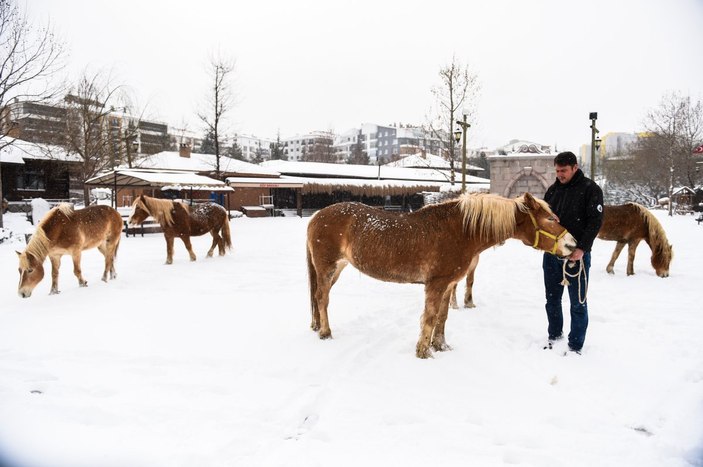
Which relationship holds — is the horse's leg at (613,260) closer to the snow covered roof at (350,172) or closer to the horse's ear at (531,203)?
the horse's ear at (531,203)

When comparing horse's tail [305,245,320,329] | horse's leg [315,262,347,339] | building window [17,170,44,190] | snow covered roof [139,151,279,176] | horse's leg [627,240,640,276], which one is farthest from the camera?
snow covered roof [139,151,279,176]

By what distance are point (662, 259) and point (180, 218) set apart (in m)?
11.4

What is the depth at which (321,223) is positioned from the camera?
177 inches

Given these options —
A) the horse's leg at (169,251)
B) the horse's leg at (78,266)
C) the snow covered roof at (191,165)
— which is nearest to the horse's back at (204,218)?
the horse's leg at (169,251)

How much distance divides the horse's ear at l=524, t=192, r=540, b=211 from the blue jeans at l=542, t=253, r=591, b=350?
68 cm

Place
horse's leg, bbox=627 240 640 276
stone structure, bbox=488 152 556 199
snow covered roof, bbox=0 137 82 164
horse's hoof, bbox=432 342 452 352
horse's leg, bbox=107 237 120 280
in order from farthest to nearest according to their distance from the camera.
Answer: snow covered roof, bbox=0 137 82 164 → stone structure, bbox=488 152 556 199 → horse's leg, bbox=107 237 120 280 → horse's leg, bbox=627 240 640 276 → horse's hoof, bbox=432 342 452 352

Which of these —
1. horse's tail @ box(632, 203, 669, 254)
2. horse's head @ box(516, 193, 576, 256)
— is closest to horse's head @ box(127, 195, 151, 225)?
horse's head @ box(516, 193, 576, 256)

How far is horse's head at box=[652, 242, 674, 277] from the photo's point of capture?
741 cm

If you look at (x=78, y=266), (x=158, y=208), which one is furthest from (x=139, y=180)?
(x=78, y=266)

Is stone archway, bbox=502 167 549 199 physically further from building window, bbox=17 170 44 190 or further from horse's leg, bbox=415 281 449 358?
building window, bbox=17 170 44 190

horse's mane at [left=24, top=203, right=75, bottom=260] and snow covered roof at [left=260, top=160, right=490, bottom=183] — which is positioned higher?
snow covered roof at [left=260, top=160, right=490, bottom=183]

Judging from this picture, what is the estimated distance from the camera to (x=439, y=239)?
400cm

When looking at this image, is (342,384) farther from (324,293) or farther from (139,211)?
(139,211)

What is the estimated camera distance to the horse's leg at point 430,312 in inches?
156
